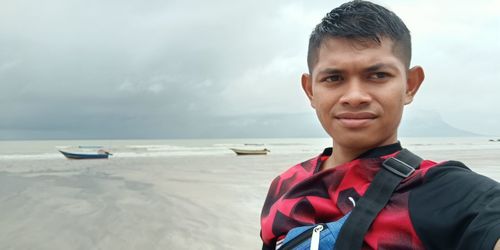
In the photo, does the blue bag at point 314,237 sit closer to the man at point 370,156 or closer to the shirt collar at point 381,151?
the man at point 370,156

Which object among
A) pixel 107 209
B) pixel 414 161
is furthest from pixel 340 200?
pixel 107 209

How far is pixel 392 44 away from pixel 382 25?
0.10 metres

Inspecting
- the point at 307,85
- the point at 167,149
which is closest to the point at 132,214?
the point at 307,85

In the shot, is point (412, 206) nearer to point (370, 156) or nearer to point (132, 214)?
point (370, 156)

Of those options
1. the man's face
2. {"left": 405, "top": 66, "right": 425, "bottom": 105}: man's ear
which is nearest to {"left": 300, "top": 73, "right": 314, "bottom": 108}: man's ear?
the man's face

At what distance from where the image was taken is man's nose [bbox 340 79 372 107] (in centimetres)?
141

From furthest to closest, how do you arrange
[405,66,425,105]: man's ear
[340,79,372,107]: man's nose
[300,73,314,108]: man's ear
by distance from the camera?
[300,73,314,108]: man's ear
[405,66,425,105]: man's ear
[340,79,372,107]: man's nose

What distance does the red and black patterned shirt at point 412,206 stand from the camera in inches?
39.4

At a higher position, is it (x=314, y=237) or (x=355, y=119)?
(x=355, y=119)

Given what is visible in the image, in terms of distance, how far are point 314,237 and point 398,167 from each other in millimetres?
405

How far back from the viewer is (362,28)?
149cm

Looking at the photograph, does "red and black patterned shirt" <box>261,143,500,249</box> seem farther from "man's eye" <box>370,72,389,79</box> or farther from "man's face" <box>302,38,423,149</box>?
"man's eye" <box>370,72,389,79</box>

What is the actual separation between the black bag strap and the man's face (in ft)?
0.64

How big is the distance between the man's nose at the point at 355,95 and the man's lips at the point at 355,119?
44mm
